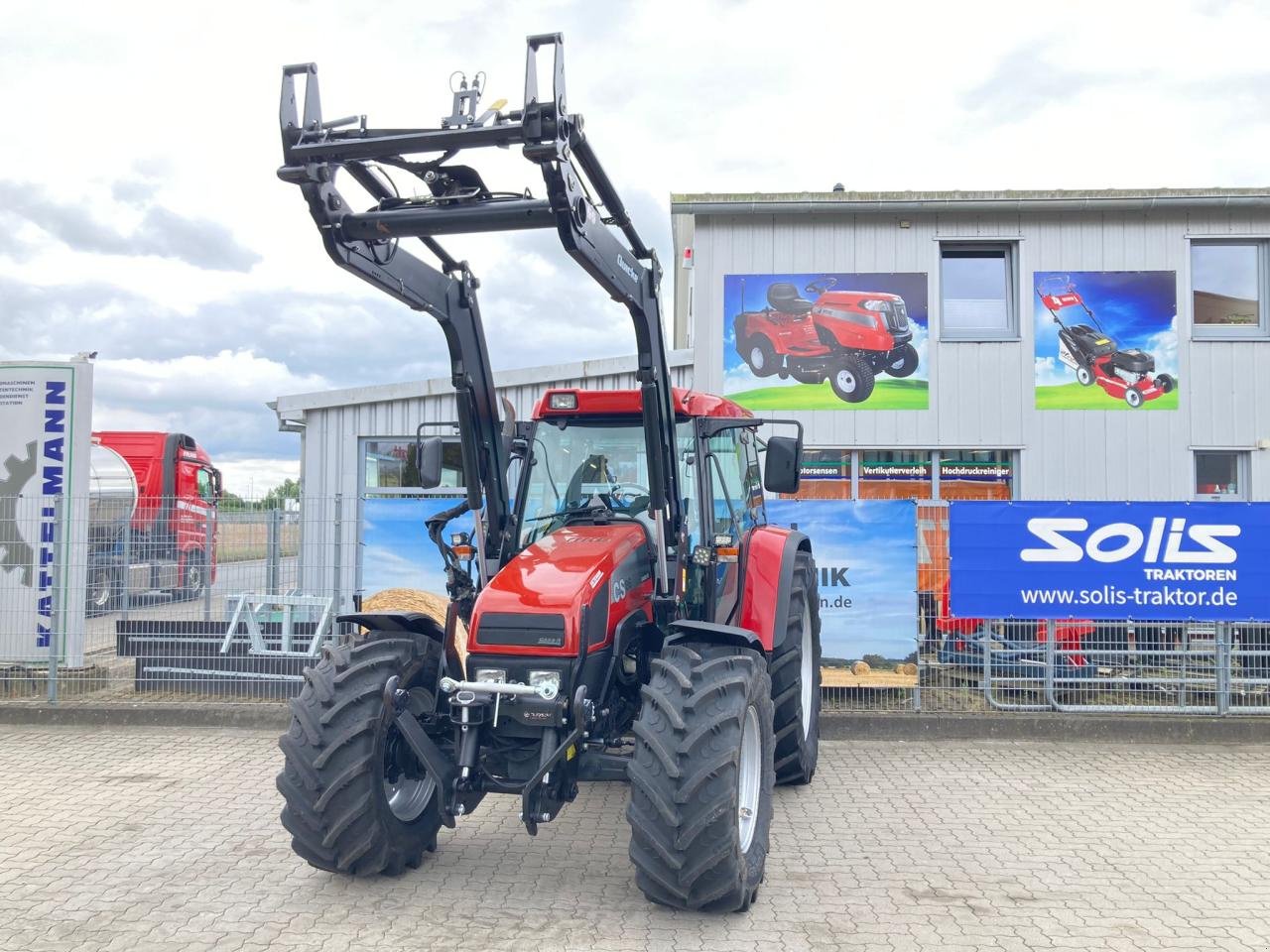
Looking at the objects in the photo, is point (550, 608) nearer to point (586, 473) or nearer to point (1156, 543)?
point (586, 473)

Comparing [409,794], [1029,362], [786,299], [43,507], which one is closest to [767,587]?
[409,794]

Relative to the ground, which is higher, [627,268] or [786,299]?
[786,299]

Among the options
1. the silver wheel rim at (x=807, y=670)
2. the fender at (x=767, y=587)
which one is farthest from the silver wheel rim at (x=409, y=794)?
the silver wheel rim at (x=807, y=670)

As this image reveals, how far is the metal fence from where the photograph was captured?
827cm

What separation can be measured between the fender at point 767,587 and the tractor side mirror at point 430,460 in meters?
1.76

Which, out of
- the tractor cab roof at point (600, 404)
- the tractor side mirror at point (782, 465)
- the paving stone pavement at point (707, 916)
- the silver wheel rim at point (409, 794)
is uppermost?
the tractor cab roof at point (600, 404)

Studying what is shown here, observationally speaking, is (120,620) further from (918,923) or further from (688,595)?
(918,923)

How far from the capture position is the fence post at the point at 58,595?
8.76 m

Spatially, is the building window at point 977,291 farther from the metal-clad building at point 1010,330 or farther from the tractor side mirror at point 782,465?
the tractor side mirror at point 782,465

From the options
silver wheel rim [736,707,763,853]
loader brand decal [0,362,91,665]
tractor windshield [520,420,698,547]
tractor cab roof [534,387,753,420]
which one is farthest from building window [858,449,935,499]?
loader brand decal [0,362,91,665]

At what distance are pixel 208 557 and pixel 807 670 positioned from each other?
5541mm

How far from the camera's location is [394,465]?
12.8 metres

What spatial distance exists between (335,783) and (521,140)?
2.76 metres

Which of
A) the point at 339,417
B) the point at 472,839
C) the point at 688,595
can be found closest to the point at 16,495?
the point at 339,417
